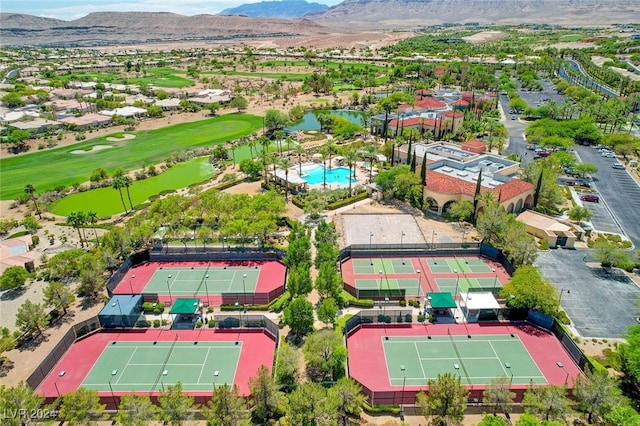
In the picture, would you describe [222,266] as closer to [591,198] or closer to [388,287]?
[388,287]

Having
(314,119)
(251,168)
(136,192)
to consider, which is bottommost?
(136,192)

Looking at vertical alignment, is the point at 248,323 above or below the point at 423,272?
above

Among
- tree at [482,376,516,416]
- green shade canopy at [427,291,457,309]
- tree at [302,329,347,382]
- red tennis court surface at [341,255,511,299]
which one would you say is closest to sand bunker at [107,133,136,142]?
red tennis court surface at [341,255,511,299]

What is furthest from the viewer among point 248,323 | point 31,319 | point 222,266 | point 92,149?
point 92,149

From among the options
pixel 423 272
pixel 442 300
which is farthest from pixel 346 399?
pixel 423 272

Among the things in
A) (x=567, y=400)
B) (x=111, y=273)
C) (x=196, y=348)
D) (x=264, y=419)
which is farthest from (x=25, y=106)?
(x=567, y=400)

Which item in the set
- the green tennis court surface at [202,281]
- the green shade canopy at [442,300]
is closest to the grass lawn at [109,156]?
the green tennis court surface at [202,281]

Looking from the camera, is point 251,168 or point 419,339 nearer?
point 419,339
